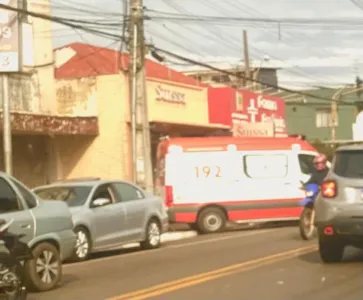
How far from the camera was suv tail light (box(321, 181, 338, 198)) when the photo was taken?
13.0 meters

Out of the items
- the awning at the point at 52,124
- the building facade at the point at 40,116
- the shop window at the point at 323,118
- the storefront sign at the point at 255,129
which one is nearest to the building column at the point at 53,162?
the building facade at the point at 40,116

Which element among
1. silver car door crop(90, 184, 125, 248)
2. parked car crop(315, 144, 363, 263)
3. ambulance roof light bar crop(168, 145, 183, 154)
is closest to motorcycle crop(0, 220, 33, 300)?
parked car crop(315, 144, 363, 263)

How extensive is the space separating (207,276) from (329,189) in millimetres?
2114

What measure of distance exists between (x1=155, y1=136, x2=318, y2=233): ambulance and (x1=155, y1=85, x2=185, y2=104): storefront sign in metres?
7.39

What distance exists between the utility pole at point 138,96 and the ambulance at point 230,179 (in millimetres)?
424

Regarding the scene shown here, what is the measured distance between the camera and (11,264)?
10297 mm

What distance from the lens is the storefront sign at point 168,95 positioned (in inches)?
1224

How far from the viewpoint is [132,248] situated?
62.4 ft

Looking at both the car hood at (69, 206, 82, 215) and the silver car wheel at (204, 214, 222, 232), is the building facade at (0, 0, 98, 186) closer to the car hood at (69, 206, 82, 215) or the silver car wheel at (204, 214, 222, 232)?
the silver car wheel at (204, 214, 222, 232)

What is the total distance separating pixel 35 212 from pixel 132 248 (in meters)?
7.55

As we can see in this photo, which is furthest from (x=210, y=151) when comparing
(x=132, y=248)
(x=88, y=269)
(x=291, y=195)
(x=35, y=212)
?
(x=35, y=212)

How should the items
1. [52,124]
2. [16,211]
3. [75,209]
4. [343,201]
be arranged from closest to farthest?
[16,211], [343,201], [75,209], [52,124]

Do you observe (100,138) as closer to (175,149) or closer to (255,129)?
(175,149)

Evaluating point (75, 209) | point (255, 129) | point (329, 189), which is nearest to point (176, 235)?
point (75, 209)
